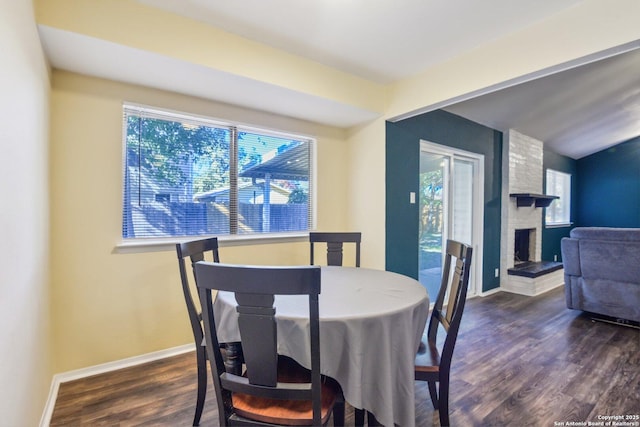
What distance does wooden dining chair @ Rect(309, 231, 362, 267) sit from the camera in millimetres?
2629

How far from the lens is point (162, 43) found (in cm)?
195

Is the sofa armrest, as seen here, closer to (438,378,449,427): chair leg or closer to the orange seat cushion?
(438,378,449,427): chair leg

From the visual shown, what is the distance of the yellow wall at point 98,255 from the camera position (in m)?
2.10

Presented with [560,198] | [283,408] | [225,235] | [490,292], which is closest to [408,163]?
[225,235]

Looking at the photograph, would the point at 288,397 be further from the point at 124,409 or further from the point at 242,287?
the point at 124,409

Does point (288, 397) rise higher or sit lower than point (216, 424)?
higher

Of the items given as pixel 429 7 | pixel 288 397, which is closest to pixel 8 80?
pixel 288 397

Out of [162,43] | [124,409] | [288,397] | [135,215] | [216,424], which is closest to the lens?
[288,397]

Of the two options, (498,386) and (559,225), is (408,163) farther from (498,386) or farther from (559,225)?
(559,225)

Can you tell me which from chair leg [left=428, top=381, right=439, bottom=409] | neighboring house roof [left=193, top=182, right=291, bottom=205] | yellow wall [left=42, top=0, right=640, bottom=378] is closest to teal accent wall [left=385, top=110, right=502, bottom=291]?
yellow wall [left=42, top=0, right=640, bottom=378]

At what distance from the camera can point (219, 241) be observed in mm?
2715

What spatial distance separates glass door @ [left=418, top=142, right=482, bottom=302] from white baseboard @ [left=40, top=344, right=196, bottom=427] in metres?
2.70

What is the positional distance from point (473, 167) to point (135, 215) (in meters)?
4.16

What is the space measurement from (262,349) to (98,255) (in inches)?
70.6
